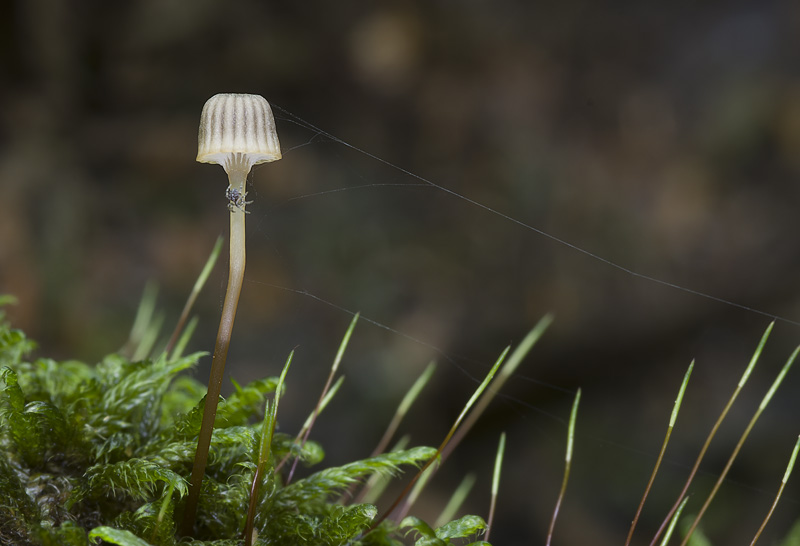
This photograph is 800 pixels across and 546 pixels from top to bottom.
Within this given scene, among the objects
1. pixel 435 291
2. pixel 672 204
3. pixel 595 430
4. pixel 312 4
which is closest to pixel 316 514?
pixel 435 291

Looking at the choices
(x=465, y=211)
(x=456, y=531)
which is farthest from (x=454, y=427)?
(x=465, y=211)

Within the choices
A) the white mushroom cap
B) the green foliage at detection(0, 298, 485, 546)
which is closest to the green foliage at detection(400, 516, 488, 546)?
the green foliage at detection(0, 298, 485, 546)

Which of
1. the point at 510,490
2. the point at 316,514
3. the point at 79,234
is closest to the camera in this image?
the point at 316,514

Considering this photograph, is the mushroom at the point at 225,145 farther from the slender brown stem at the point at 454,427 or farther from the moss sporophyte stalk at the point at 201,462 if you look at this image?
the slender brown stem at the point at 454,427

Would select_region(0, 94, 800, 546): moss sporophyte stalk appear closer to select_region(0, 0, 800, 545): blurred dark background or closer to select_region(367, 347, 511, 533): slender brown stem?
select_region(367, 347, 511, 533): slender brown stem

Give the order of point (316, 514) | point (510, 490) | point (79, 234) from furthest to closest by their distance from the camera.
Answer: point (79, 234) → point (510, 490) → point (316, 514)

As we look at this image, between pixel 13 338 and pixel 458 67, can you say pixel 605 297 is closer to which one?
pixel 458 67

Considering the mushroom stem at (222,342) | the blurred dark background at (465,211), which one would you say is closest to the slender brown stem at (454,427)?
the mushroom stem at (222,342)
